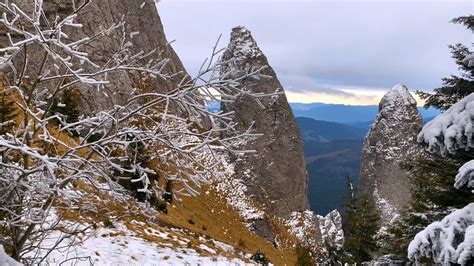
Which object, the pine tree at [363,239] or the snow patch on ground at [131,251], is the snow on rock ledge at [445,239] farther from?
the pine tree at [363,239]

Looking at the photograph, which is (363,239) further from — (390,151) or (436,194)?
(390,151)

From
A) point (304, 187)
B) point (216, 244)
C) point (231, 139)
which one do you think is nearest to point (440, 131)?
point (231, 139)

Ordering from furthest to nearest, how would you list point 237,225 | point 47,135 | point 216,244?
point 237,225
point 216,244
point 47,135

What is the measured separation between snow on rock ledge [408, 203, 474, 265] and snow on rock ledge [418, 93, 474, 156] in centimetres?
71

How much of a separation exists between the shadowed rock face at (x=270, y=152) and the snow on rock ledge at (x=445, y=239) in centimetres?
4053

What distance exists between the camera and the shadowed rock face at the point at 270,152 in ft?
153

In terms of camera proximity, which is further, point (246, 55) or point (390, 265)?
point (246, 55)

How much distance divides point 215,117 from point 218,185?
122 feet

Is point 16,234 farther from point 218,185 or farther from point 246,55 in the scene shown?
point 246,55

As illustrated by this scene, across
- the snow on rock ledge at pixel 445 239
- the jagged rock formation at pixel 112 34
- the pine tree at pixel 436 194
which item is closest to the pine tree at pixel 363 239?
the pine tree at pixel 436 194

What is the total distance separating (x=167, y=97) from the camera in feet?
11.4

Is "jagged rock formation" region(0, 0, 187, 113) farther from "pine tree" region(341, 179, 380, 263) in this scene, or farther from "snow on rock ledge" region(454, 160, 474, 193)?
"pine tree" region(341, 179, 380, 263)

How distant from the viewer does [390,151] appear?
58.4m

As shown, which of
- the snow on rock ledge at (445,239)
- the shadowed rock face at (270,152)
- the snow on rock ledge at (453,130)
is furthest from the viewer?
the shadowed rock face at (270,152)
